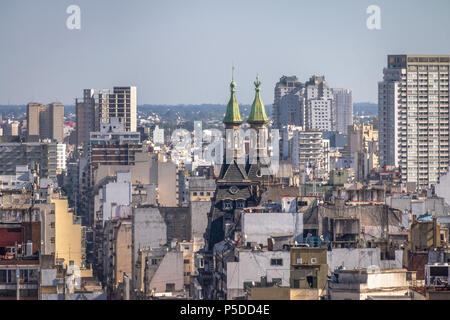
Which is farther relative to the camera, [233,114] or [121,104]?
[121,104]

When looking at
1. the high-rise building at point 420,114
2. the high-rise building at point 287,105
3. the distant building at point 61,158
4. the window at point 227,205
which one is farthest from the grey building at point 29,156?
the high-rise building at point 287,105

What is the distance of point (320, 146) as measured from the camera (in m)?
125

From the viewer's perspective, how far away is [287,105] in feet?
538

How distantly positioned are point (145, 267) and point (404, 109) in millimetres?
73975

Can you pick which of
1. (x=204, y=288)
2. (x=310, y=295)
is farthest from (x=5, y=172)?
(x=310, y=295)

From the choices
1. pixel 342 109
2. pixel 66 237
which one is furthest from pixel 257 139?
pixel 342 109

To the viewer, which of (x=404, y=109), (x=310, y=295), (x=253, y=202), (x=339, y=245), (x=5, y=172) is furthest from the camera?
(x=404, y=109)

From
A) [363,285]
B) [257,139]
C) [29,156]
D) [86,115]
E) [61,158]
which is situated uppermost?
[86,115]

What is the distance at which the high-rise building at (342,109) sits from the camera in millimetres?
163000

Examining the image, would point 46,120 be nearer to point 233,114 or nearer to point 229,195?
point 233,114

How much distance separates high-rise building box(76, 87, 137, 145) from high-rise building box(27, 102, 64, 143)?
2.38 meters

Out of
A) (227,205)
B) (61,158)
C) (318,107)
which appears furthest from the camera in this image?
(318,107)

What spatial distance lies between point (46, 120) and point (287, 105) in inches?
1572
